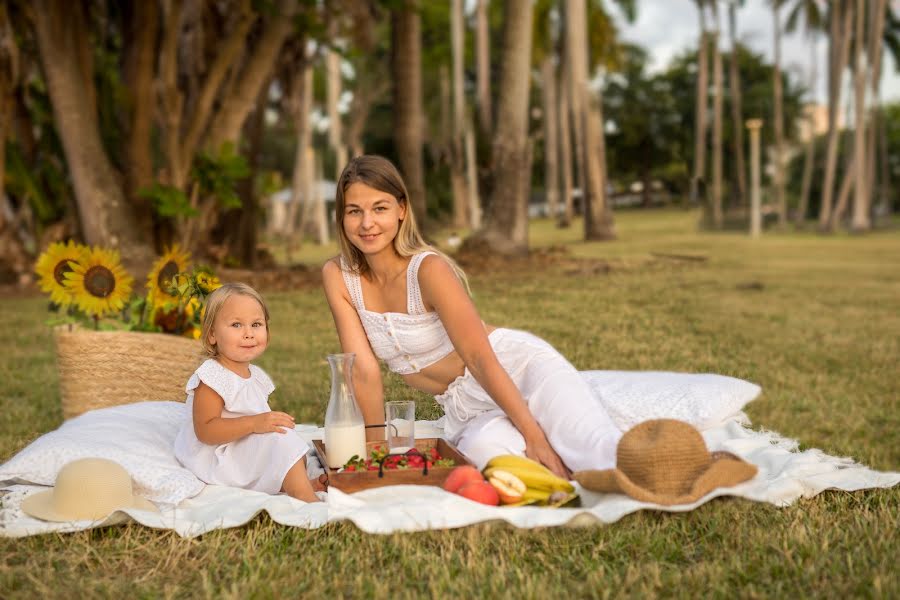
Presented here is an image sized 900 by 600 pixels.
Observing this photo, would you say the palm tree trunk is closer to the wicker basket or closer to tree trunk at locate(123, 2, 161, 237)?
tree trunk at locate(123, 2, 161, 237)

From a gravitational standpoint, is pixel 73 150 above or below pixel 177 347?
above

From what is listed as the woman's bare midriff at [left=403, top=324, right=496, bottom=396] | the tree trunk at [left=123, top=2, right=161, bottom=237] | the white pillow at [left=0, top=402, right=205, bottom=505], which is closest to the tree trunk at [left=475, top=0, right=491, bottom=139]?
the tree trunk at [left=123, top=2, right=161, bottom=237]

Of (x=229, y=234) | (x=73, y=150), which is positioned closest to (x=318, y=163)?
(x=229, y=234)

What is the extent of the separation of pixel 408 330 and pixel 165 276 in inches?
64.2

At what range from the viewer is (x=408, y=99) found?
1441 centimetres

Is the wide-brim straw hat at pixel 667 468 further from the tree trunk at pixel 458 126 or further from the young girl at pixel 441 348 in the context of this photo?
the tree trunk at pixel 458 126

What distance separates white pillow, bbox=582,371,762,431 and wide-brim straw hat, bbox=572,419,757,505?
38.6 inches

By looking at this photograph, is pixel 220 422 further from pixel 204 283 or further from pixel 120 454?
pixel 204 283

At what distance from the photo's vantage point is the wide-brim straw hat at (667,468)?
121 inches

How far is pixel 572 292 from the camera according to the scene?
11328 millimetres

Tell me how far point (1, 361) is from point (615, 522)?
6284 mm

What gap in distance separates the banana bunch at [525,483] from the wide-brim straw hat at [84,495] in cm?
126

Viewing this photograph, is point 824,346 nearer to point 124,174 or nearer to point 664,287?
point 664,287

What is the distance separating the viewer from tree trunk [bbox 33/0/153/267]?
10805 millimetres
